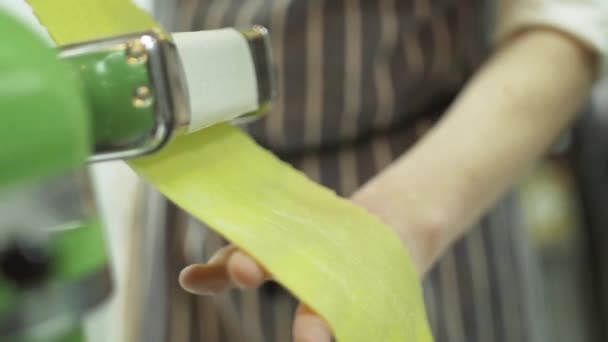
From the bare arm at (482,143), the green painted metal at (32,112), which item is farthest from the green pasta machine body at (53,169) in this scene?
the bare arm at (482,143)

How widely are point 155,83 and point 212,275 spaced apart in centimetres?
7

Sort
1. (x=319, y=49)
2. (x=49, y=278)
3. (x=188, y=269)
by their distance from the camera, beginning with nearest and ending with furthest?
1. (x=49, y=278)
2. (x=188, y=269)
3. (x=319, y=49)

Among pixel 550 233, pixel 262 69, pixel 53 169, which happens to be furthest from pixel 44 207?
pixel 550 233

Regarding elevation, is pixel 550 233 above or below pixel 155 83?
below

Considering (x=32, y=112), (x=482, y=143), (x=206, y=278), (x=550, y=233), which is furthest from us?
(x=550, y=233)

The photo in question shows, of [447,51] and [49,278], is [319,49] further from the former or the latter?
[49,278]

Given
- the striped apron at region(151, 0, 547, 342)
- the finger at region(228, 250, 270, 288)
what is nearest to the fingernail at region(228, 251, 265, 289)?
the finger at region(228, 250, 270, 288)

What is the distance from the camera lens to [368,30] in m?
0.35

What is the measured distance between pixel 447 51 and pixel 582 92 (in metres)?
0.09

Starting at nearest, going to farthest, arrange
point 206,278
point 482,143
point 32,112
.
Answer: point 32,112, point 206,278, point 482,143

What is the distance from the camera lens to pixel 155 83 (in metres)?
0.15

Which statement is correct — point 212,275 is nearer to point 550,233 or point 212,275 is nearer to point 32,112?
point 32,112

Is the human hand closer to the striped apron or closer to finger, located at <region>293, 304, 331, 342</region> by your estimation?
finger, located at <region>293, 304, 331, 342</region>

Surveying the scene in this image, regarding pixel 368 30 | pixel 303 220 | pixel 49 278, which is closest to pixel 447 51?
pixel 368 30
